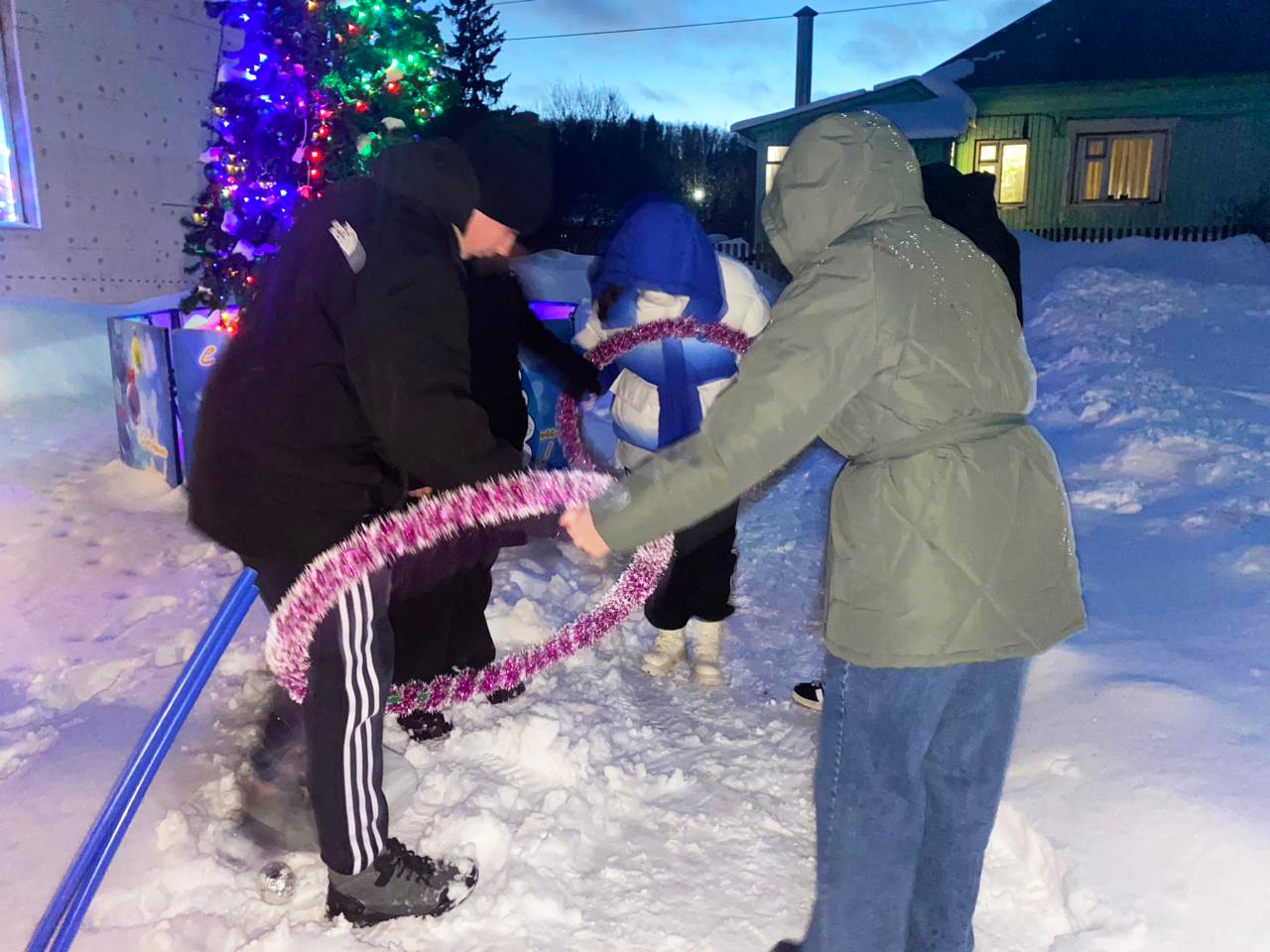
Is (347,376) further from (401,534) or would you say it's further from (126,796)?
(126,796)

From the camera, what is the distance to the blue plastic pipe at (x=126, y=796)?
2.34 metres

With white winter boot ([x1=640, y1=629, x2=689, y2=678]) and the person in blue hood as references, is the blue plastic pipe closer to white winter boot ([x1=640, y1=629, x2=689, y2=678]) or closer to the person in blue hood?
the person in blue hood

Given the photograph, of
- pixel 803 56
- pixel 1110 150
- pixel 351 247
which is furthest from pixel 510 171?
pixel 803 56

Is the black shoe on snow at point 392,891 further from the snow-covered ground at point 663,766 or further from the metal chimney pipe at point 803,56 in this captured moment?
the metal chimney pipe at point 803,56

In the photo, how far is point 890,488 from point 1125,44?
70.6 ft

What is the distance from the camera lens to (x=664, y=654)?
4301 mm

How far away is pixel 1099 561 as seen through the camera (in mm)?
5016

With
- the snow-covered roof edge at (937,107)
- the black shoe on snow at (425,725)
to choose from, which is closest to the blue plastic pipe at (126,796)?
the black shoe on snow at (425,725)

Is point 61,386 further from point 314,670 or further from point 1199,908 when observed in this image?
point 1199,908

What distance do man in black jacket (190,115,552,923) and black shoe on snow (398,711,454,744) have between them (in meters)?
0.94

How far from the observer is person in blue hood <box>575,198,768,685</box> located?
3746mm

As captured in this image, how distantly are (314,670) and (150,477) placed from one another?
5730mm

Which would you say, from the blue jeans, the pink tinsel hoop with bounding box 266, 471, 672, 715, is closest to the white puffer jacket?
the pink tinsel hoop with bounding box 266, 471, 672, 715

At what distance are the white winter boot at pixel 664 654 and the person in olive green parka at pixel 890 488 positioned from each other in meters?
2.16
